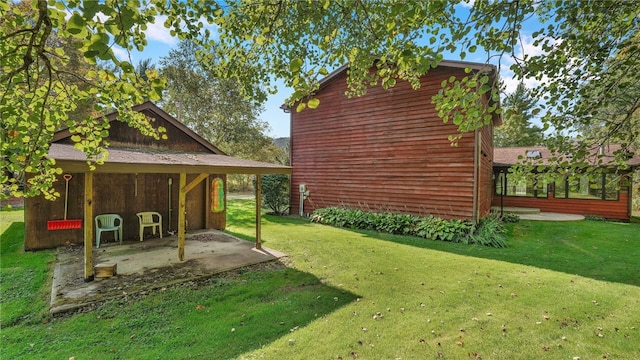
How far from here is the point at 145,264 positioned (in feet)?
18.6

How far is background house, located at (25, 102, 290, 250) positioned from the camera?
18.3 feet

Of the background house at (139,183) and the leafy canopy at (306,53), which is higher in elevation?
the leafy canopy at (306,53)

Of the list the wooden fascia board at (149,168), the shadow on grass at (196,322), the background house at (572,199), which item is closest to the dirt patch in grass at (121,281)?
the shadow on grass at (196,322)

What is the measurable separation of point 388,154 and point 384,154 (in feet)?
0.52

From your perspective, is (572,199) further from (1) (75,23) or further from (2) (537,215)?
(1) (75,23)

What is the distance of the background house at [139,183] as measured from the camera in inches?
220

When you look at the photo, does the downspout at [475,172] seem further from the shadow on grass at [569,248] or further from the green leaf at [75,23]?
the green leaf at [75,23]

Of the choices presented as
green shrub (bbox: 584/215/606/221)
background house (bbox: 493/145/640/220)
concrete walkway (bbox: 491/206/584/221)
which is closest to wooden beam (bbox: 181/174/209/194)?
background house (bbox: 493/145/640/220)

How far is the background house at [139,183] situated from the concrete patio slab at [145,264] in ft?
2.39

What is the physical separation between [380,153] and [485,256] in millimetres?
4986

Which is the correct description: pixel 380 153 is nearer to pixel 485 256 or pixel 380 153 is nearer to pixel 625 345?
pixel 485 256

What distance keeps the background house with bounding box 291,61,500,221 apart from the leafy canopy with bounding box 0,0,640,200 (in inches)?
200

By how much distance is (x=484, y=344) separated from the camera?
3238 millimetres

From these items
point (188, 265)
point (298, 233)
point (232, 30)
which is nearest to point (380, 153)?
point (298, 233)
